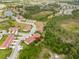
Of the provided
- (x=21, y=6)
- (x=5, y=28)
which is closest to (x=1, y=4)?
(x=21, y=6)

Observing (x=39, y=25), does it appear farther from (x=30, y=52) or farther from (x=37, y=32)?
(x=30, y=52)

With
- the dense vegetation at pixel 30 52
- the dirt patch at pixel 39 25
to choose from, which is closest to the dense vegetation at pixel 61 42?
the dense vegetation at pixel 30 52

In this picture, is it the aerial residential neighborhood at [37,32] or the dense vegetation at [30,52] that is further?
the aerial residential neighborhood at [37,32]

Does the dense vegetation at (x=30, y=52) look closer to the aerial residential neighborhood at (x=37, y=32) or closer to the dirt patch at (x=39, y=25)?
the aerial residential neighborhood at (x=37, y=32)

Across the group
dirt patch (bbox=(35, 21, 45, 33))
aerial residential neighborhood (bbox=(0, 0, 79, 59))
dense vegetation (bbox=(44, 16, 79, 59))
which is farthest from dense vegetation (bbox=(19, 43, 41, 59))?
dirt patch (bbox=(35, 21, 45, 33))

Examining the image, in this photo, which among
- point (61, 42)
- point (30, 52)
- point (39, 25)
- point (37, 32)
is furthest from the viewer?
point (39, 25)

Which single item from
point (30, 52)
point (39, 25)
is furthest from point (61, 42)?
point (39, 25)

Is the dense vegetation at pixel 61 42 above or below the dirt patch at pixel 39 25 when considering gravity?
above

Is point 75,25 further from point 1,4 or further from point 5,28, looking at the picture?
point 1,4

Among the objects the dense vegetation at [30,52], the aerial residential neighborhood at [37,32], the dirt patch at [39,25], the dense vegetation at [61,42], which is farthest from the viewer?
the dirt patch at [39,25]
